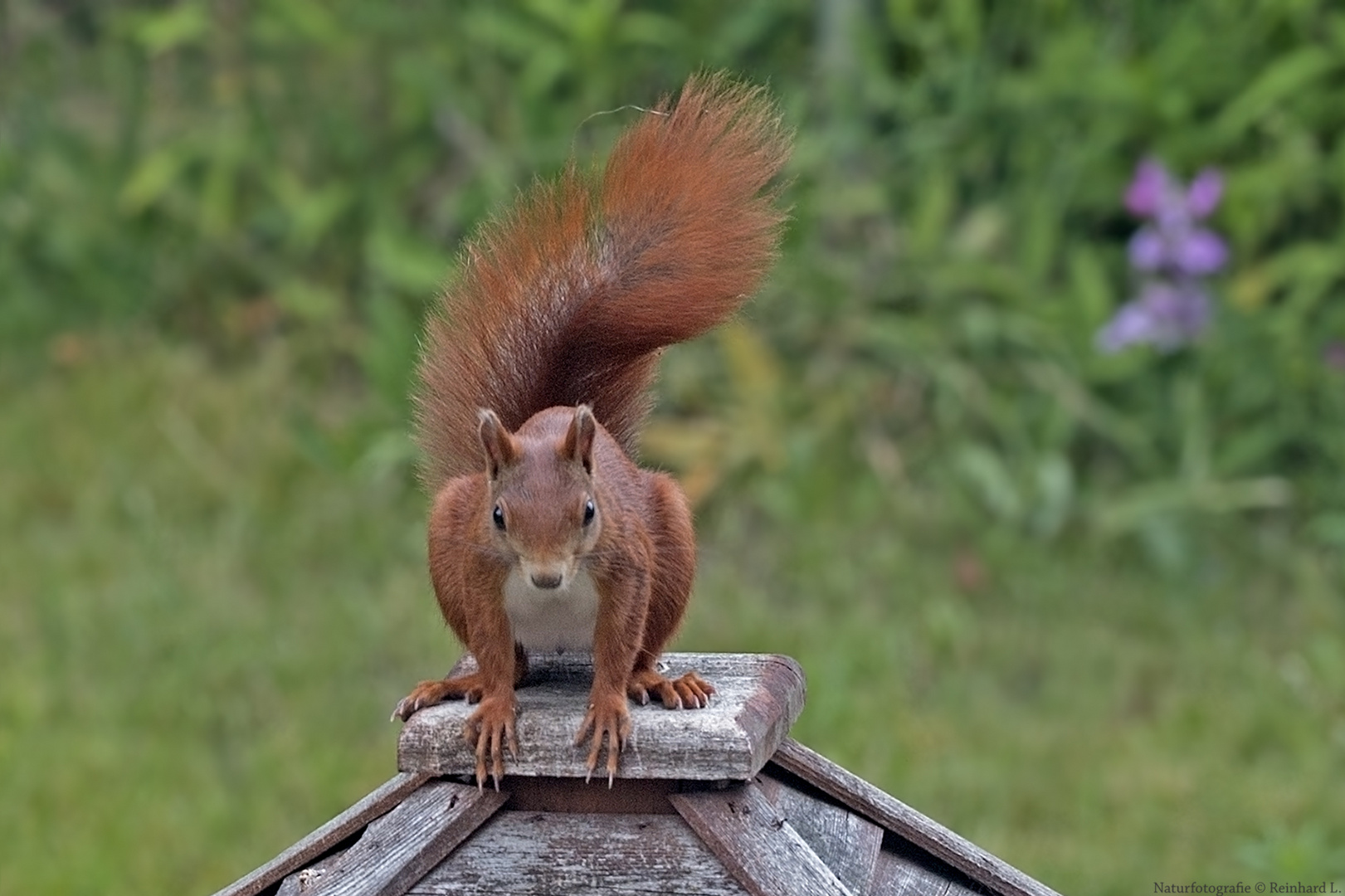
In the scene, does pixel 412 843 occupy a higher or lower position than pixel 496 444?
lower

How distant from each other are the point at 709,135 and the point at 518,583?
39cm

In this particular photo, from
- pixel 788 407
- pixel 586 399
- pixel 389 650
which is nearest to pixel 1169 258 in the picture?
pixel 788 407

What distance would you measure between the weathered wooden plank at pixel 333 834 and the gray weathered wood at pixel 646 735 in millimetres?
60

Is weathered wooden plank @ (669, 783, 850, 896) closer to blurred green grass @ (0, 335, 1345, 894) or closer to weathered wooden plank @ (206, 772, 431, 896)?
weathered wooden plank @ (206, 772, 431, 896)

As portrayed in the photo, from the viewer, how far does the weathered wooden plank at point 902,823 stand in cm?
158

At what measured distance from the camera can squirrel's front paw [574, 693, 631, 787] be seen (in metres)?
1.37

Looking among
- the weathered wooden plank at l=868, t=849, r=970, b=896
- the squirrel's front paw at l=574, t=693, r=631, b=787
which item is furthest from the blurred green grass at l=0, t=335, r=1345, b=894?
the squirrel's front paw at l=574, t=693, r=631, b=787

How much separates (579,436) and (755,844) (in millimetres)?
314

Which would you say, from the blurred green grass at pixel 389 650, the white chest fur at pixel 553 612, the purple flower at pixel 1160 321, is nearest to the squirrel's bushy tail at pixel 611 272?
the white chest fur at pixel 553 612

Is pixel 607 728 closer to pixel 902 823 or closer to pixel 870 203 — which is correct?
pixel 902 823

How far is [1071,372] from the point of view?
433 centimetres

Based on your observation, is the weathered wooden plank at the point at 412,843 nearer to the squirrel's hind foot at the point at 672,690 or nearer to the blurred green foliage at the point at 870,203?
the squirrel's hind foot at the point at 672,690

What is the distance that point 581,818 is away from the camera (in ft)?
4.68

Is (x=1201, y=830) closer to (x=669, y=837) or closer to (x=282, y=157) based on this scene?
(x=669, y=837)
